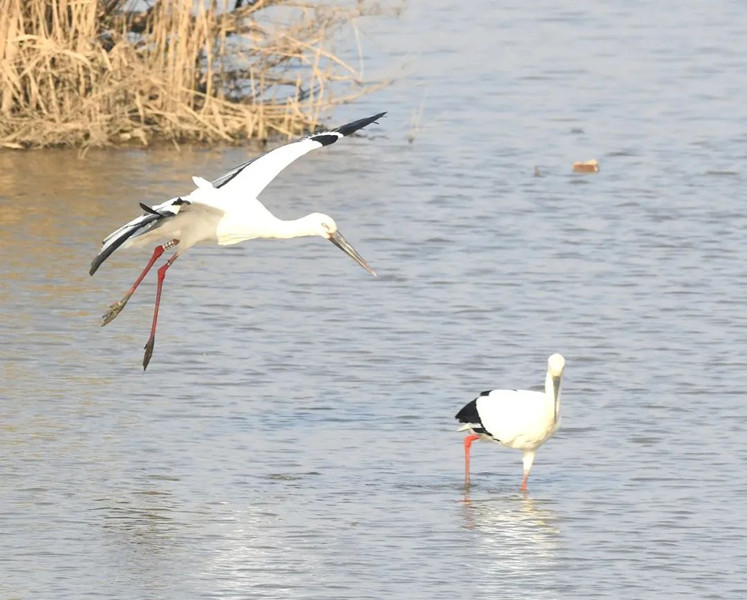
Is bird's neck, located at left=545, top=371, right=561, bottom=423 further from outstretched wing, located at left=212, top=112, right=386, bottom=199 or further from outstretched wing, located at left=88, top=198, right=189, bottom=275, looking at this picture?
outstretched wing, located at left=212, top=112, right=386, bottom=199

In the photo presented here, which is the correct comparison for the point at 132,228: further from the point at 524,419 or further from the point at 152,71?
the point at 152,71

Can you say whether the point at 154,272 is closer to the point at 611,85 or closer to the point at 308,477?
the point at 308,477

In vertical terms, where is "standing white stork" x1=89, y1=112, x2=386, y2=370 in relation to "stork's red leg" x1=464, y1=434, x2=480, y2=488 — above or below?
above

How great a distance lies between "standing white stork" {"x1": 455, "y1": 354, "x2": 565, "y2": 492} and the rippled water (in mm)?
230

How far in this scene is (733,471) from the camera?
398 inches

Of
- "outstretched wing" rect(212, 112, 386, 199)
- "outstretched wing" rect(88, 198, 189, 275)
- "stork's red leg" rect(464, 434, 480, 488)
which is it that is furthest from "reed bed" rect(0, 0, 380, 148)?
"stork's red leg" rect(464, 434, 480, 488)

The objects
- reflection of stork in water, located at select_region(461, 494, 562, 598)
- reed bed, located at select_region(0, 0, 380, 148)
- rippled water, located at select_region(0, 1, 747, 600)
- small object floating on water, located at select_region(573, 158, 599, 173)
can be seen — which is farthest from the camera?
small object floating on water, located at select_region(573, 158, 599, 173)

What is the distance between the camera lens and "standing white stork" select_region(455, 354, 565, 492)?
9.93 m

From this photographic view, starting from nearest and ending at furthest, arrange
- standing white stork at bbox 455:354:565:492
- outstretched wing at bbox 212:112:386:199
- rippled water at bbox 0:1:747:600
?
rippled water at bbox 0:1:747:600 < standing white stork at bbox 455:354:565:492 < outstretched wing at bbox 212:112:386:199

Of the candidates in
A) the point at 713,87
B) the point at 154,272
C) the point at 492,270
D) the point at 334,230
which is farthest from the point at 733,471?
the point at 713,87

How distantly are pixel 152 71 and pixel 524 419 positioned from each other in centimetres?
832

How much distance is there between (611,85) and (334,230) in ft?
36.7

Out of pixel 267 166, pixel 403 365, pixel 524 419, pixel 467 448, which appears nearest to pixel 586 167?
pixel 403 365

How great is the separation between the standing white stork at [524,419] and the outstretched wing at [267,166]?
93.5 inches
